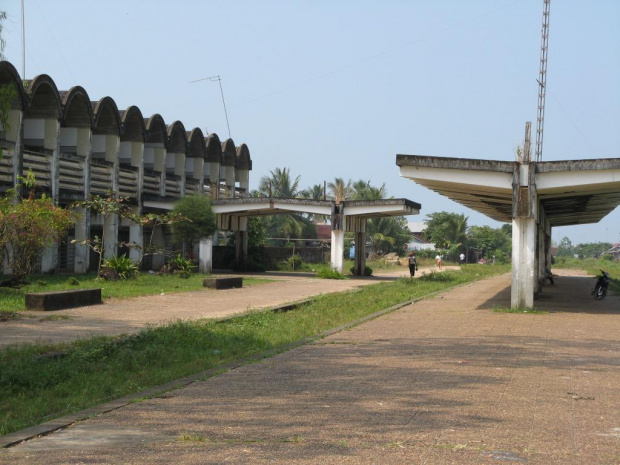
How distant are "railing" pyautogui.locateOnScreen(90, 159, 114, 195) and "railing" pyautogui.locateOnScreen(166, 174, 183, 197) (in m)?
5.78

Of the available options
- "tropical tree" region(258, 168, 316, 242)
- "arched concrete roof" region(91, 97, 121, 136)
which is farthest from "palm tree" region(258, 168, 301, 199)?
"arched concrete roof" region(91, 97, 121, 136)

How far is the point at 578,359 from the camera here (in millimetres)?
10539

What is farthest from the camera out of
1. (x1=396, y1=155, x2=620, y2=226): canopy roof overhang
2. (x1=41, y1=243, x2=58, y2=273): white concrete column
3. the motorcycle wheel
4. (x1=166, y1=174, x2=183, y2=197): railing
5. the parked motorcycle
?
(x1=166, y1=174, x2=183, y2=197): railing

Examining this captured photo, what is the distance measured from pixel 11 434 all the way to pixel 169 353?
4.75 meters

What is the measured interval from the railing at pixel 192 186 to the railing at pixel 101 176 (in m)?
8.14

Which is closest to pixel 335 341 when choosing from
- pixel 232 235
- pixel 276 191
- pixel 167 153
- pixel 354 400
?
pixel 354 400

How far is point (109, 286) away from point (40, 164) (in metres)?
7.13

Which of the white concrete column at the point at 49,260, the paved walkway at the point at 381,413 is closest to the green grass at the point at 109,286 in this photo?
the white concrete column at the point at 49,260

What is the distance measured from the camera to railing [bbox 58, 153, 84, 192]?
2914 cm

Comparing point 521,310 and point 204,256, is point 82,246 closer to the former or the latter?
point 204,256

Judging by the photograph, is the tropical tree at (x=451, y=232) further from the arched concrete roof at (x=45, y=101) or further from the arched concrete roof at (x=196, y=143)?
the arched concrete roof at (x=45, y=101)

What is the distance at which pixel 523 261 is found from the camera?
718 inches

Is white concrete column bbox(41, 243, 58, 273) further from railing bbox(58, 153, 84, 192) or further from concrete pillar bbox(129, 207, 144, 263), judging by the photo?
concrete pillar bbox(129, 207, 144, 263)

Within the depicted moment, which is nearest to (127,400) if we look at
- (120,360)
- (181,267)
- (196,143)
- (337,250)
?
(120,360)
